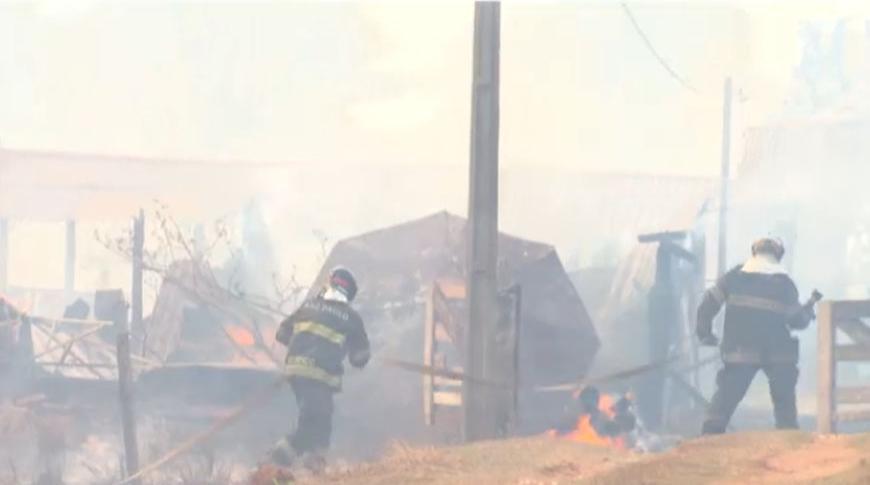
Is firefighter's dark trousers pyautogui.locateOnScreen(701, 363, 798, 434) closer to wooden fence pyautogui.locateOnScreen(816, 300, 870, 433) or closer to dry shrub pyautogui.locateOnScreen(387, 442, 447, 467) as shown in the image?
wooden fence pyautogui.locateOnScreen(816, 300, 870, 433)

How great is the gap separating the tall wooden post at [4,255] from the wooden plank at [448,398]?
1089cm

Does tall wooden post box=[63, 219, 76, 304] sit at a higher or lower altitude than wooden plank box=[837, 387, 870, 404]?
higher

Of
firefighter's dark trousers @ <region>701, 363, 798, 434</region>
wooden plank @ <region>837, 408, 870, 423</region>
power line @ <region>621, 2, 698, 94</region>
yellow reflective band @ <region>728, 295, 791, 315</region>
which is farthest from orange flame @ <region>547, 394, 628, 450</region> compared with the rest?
power line @ <region>621, 2, 698, 94</region>

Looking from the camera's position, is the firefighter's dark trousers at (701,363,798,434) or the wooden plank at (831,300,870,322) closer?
the wooden plank at (831,300,870,322)

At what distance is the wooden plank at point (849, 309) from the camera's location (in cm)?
895

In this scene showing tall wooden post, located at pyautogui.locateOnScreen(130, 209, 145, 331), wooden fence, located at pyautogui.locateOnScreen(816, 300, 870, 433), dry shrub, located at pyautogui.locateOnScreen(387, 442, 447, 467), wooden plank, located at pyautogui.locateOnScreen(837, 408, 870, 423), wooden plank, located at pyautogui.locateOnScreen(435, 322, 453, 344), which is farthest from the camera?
tall wooden post, located at pyautogui.locateOnScreen(130, 209, 145, 331)

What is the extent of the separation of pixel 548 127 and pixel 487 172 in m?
9.30

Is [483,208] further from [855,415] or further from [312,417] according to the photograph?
[855,415]

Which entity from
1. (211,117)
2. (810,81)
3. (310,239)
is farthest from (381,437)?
(810,81)

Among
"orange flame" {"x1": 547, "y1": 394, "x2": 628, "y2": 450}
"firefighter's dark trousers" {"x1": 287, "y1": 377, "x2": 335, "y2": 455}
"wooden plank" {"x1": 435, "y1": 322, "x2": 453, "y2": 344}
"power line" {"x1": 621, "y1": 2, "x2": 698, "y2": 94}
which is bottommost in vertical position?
"orange flame" {"x1": 547, "y1": 394, "x2": 628, "y2": 450}

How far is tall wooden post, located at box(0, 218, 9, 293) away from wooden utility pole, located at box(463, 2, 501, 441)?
38.4 ft

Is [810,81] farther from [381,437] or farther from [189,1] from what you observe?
[381,437]

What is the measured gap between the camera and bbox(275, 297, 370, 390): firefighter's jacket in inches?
357

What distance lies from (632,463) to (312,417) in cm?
403
